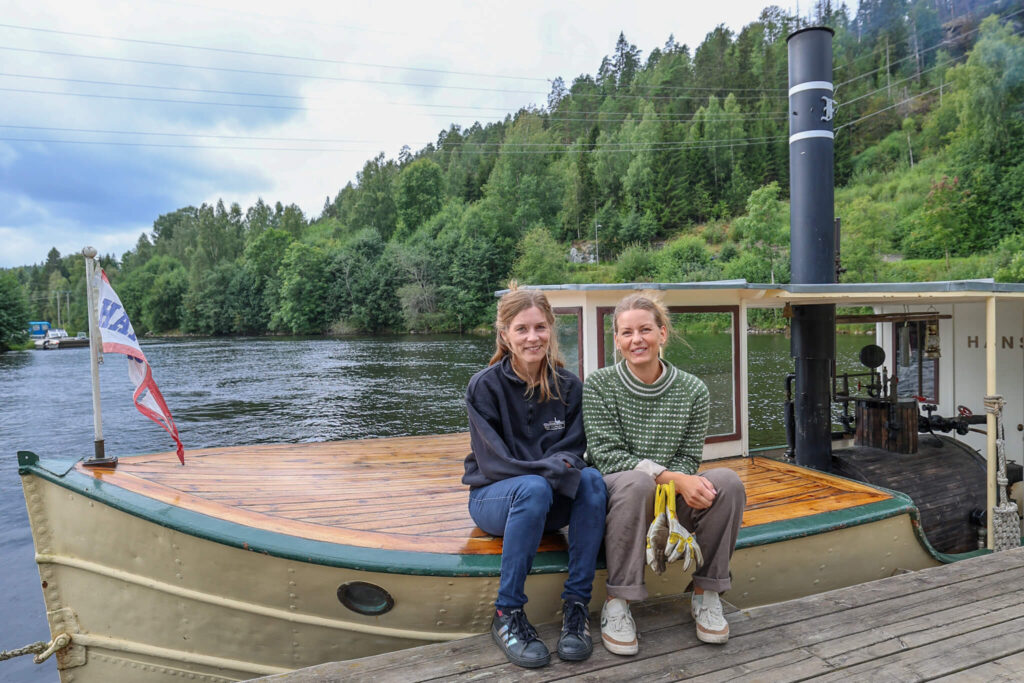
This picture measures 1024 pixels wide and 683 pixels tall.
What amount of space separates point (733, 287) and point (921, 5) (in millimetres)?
96235

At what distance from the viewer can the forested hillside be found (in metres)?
42.9

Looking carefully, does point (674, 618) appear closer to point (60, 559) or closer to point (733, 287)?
point (733, 287)

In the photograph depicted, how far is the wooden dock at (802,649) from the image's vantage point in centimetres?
225

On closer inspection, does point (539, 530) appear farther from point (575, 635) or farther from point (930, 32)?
point (930, 32)

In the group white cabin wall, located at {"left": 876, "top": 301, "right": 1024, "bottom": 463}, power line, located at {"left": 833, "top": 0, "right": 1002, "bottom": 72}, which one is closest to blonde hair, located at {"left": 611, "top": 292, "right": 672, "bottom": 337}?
white cabin wall, located at {"left": 876, "top": 301, "right": 1024, "bottom": 463}

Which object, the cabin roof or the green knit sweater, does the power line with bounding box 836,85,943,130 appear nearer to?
the cabin roof

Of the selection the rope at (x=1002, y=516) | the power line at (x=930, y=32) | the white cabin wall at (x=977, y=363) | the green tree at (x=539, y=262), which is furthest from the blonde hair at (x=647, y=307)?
the power line at (x=930, y=32)

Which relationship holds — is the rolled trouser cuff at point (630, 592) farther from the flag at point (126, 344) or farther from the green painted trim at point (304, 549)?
the flag at point (126, 344)

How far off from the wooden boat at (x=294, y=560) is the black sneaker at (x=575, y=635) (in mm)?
328

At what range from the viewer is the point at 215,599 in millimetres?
2846

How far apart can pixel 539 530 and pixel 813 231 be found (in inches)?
158

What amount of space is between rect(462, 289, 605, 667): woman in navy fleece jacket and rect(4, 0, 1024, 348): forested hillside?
34333mm

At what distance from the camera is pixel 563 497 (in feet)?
8.80

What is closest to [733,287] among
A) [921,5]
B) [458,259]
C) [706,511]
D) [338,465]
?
[706,511]
